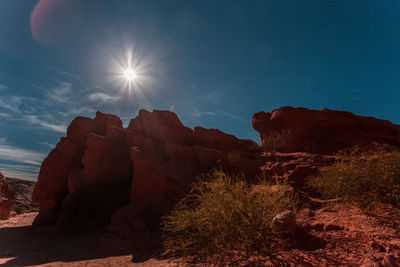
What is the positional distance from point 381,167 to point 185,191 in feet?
29.2

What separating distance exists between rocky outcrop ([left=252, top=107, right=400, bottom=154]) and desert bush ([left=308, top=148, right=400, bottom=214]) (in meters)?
10.4

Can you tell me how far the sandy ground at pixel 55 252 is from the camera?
7.64m

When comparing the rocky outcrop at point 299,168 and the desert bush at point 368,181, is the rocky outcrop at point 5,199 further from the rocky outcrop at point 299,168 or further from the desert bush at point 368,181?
the desert bush at point 368,181

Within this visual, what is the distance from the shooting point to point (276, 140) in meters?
18.9

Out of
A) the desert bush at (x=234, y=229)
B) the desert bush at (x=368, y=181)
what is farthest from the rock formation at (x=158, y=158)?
the desert bush at (x=234, y=229)

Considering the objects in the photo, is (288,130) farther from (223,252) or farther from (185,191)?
(223,252)

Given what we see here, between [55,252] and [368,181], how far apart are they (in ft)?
44.1

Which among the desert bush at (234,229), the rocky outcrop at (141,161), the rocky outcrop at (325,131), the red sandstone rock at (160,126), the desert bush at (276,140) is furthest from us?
the desert bush at (276,140)

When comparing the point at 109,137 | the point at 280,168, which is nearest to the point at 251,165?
the point at 280,168

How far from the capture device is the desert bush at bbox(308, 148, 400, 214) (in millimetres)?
5953

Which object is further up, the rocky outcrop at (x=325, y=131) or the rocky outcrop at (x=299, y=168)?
the rocky outcrop at (x=325, y=131)

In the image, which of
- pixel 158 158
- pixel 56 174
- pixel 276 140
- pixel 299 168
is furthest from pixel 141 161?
pixel 276 140

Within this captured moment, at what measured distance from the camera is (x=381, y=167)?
20.4 ft

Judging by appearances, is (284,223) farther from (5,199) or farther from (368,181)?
(5,199)
